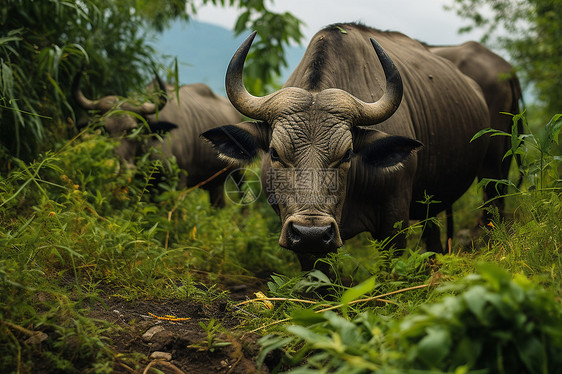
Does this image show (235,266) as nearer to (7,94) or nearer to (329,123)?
(329,123)

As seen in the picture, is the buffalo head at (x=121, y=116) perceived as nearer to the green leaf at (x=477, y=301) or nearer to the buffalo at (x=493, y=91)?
the buffalo at (x=493, y=91)

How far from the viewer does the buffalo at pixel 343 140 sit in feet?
11.5

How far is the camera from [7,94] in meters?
4.47

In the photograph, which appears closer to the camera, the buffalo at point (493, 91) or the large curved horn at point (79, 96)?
the buffalo at point (493, 91)

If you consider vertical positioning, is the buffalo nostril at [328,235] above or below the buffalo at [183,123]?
above

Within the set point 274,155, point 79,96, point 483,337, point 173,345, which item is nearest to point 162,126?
point 79,96

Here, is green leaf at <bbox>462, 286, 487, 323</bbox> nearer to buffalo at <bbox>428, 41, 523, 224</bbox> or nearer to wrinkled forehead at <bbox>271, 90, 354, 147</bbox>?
wrinkled forehead at <bbox>271, 90, 354, 147</bbox>

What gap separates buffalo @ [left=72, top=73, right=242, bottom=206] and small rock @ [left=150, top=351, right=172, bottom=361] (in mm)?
3388

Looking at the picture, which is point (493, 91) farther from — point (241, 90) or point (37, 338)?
point (37, 338)

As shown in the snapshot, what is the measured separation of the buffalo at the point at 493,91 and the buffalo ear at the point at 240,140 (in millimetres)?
2988

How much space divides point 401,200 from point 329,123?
95 cm

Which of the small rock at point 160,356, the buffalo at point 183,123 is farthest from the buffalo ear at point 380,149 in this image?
the buffalo at point 183,123

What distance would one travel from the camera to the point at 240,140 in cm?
404

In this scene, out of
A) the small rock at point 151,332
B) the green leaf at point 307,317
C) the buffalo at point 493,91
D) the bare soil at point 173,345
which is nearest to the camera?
the green leaf at point 307,317
